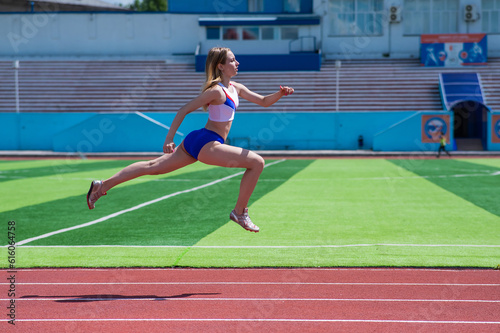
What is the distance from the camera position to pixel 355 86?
46.0 metres

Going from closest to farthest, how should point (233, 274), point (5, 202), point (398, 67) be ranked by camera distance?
point (233, 274), point (5, 202), point (398, 67)

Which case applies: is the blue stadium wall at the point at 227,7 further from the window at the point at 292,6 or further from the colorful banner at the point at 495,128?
the colorful banner at the point at 495,128

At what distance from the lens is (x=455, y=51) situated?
1900 inches

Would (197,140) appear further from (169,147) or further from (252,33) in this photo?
(252,33)

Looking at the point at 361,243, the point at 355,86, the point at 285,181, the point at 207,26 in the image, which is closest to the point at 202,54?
the point at 207,26

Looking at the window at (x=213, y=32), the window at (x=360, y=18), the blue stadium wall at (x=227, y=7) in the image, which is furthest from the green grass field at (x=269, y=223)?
the blue stadium wall at (x=227, y=7)

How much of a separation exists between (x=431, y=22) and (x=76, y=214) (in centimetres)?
4513

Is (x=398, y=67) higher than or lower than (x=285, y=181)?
higher

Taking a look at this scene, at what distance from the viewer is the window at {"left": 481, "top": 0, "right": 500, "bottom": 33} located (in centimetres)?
5219

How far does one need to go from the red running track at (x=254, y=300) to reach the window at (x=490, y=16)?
48975 millimetres

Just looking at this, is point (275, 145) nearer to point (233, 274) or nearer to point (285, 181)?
point (285, 181)

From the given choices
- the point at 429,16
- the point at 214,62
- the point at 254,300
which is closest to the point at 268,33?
the point at 429,16

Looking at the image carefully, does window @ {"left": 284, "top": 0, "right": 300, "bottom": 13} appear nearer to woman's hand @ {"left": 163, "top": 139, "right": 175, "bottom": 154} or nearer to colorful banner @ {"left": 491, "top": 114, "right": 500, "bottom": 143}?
colorful banner @ {"left": 491, "top": 114, "right": 500, "bottom": 143}

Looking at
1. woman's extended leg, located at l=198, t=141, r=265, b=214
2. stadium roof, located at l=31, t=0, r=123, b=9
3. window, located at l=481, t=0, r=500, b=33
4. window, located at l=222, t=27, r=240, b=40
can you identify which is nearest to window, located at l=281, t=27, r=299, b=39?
window, located at l=222, t=27, r=240, b=40
